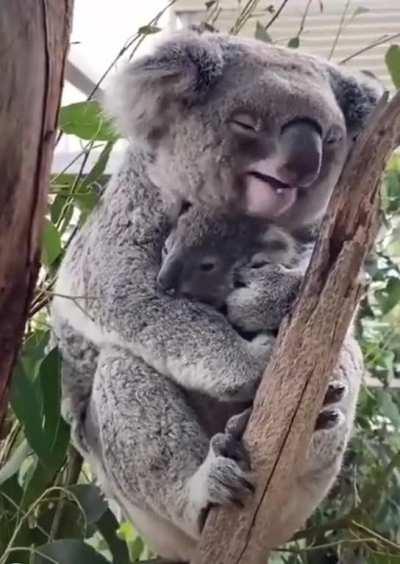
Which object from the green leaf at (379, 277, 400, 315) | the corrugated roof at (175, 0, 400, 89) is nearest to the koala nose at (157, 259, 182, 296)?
the green leaf at (379, 277, 400, 315)

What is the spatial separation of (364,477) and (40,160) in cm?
172

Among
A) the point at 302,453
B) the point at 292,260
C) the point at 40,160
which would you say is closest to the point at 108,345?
the point at 292,260

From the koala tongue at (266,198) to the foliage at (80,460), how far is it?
37 centimetres

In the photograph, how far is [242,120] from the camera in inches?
70.7

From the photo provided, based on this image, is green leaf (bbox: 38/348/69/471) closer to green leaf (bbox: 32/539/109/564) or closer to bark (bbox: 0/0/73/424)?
green leaf (bbox: 32/539/109/564)

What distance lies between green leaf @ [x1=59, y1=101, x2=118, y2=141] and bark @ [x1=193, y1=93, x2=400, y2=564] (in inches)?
30.1

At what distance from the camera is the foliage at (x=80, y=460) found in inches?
68.9

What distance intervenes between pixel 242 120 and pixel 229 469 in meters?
0.60

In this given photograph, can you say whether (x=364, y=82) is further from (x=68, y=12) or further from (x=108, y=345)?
(x=68, y=12)

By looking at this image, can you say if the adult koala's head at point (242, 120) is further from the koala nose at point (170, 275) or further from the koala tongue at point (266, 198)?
the koala nose at point (170, 275)

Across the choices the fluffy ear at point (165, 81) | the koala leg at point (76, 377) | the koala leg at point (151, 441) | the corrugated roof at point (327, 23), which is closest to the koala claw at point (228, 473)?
the koala leg at point (151, 441)

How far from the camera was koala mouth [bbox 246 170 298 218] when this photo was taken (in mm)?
1745

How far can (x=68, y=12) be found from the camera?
112cm

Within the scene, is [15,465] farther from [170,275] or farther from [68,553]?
[170,275]
